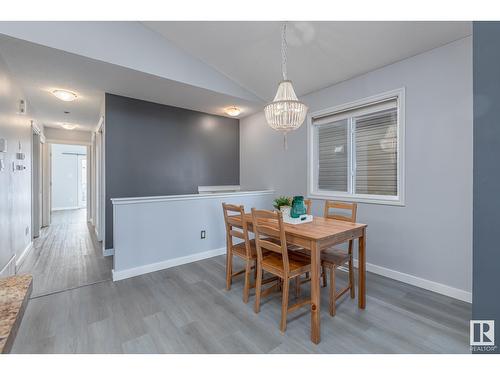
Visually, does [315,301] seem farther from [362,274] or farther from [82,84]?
[82,84]

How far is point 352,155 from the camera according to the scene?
329 centimetres

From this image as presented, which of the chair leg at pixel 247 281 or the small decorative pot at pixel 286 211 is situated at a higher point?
the small decorative pot at pixel 286 211

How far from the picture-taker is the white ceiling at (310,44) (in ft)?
7.70

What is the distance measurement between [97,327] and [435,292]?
3.17 m

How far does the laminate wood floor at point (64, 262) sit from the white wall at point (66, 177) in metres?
4.54

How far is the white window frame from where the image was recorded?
8.89 feet

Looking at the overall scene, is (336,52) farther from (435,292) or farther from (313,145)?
(435,292)

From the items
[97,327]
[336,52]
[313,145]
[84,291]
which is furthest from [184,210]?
[336,52]

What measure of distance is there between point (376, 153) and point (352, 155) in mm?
313

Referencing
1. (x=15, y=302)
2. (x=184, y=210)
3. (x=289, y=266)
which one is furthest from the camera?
(x=184, y=210)

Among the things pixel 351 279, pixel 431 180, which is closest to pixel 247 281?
pixel 351 279


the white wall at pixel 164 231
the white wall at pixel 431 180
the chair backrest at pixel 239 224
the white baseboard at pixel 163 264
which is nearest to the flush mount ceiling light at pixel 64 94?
the white wall at pixel 164 231

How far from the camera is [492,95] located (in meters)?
1.06

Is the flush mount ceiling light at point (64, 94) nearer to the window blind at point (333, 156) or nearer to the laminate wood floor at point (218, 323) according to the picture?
the laminate wood floor at point (218, 323)
